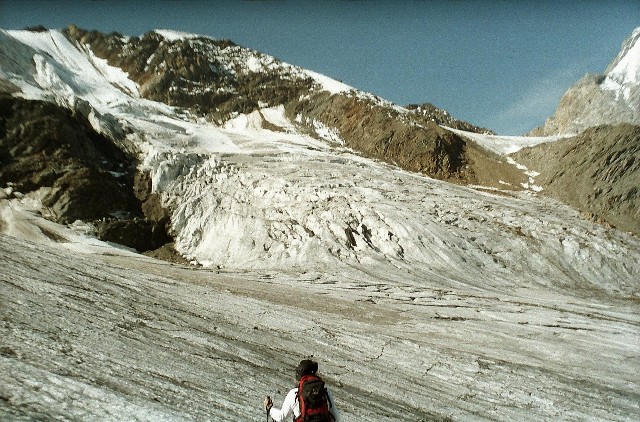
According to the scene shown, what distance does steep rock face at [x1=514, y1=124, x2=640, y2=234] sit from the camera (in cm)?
4809

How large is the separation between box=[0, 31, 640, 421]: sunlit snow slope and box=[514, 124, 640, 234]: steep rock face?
402 centimetres

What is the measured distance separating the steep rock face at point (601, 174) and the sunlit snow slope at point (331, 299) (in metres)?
4.02

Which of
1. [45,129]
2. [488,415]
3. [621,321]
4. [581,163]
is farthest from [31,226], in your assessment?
[581,163]

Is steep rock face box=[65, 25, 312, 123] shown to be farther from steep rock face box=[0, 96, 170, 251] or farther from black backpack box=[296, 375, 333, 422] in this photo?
black backpack box=[296, 375, 333, 422]

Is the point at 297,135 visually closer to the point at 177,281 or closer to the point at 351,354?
the point at 177,281

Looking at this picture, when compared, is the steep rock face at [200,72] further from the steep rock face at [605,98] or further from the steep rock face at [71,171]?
the steep rock face at [605,98]

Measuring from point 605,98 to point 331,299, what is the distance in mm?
74151

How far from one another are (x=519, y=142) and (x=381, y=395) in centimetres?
6412

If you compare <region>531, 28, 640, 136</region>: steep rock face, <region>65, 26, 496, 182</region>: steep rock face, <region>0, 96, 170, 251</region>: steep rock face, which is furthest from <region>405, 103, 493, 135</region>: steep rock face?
<region>0, 96, 170, 251</region>: steep rock face

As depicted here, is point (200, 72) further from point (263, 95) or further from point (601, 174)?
point (601, 174)

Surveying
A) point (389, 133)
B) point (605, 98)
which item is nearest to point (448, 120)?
point (605, 98)

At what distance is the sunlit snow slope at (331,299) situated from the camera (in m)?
11.2

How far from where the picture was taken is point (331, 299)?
76.7 feet

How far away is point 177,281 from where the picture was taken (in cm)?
2212
